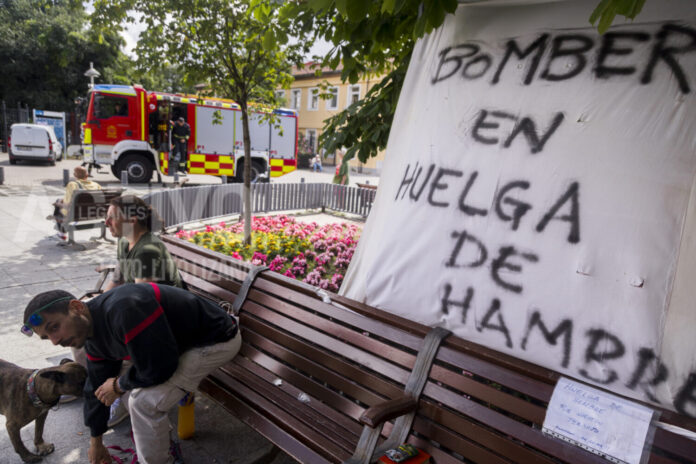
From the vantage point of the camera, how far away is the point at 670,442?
1625 millimetres

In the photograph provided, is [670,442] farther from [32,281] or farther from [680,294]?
[32,281]

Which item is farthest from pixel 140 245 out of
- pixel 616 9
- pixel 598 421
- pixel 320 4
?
pixel 616 9

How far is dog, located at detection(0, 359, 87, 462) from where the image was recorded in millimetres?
2650

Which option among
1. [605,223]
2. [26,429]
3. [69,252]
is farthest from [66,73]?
[605,223]

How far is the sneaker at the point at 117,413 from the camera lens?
2814 mm

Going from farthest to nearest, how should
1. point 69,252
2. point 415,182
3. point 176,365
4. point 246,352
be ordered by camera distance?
point 69,252 < point 246,352 < point 415,182 < point 176,365

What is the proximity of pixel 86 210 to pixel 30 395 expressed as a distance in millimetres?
5162

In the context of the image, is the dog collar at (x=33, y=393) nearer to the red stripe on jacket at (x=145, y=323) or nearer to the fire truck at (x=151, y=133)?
the red stripe on jacket at (x=145, y=323)

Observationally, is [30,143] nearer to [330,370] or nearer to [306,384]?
[306,384]

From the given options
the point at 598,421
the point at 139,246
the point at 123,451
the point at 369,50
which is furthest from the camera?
the point at 369,50

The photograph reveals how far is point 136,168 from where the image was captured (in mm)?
16078

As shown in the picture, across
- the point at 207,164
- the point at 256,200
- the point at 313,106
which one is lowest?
the point at 256,200

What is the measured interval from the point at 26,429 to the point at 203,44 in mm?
5123

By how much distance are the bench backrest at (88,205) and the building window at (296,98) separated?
104ft
